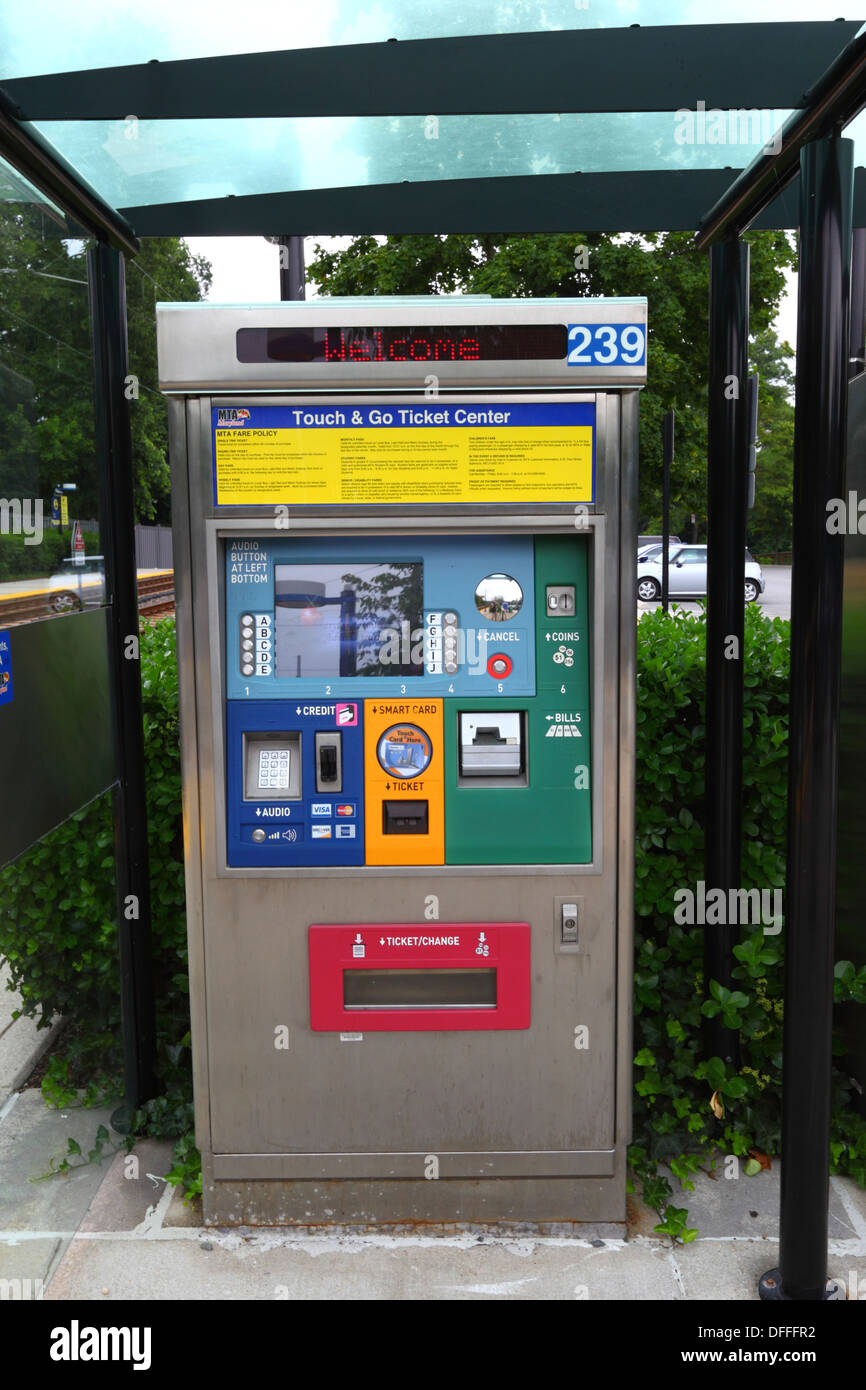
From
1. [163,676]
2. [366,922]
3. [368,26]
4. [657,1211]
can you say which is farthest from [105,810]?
[368,26]

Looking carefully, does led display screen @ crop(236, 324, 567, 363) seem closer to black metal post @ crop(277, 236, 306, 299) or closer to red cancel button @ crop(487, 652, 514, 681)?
red cancel button @ crop(487, 652, 514, 681)

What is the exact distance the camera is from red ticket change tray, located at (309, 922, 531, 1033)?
2701 mm

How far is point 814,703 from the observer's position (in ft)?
7.68

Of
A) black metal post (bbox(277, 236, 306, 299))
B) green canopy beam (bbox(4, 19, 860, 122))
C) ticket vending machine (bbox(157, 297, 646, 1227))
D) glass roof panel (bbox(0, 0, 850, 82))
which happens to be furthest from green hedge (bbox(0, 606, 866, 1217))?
black metal post (bbox(277, 236, 306, 299))

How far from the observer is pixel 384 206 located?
128 inches

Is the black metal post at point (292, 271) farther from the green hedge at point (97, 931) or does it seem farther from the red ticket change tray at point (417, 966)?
the red ticket change tray at point (417, 966)

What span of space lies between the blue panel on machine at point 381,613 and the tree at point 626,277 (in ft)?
27.7

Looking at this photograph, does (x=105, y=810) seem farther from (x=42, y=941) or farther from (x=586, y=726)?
(x=586, y=726)

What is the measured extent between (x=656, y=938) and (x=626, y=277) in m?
9.18

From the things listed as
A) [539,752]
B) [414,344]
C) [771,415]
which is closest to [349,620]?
[539,752]

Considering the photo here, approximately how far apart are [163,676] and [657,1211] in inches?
87.5

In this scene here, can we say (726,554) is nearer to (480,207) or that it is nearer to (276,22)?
(480,207)
